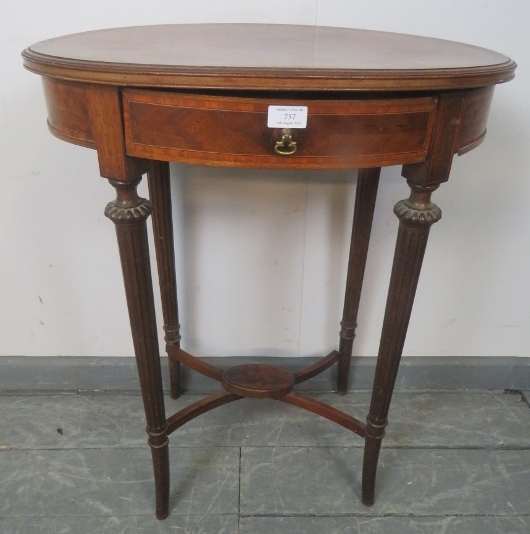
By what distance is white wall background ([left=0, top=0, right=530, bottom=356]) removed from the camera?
1078mm

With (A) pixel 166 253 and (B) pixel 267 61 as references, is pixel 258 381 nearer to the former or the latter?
(A) pixel 166 253

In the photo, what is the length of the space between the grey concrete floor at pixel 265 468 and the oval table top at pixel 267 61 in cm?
82

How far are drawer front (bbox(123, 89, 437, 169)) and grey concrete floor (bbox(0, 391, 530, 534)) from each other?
0.72m

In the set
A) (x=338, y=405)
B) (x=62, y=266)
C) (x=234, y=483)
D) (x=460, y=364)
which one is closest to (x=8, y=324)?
(x=62, y=266)

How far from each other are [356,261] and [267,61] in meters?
0.61

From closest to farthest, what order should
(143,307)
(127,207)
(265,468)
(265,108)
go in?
1. (265,108)
2. (127,207)
3. (143,307)
4. (265,468)

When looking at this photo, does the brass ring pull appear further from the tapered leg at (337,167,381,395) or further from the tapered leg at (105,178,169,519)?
the tapered leg at (337,167,381,395)

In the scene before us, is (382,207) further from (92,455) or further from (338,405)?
(92,455)

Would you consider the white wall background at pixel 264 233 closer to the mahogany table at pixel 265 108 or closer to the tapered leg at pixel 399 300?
the mahogany table at pixel 265 108

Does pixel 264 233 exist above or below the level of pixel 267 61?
below

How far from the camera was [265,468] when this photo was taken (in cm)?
118

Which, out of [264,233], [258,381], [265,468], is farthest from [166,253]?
[265,468]

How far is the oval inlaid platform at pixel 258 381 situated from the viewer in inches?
45.3

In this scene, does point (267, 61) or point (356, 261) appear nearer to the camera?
point (267, 61)
